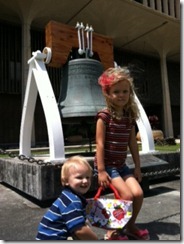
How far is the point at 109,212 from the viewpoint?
1.70 metres

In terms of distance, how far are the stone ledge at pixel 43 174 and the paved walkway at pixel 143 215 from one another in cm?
16

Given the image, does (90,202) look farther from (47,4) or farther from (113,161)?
(47,4)

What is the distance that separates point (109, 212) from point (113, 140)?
1.73ft

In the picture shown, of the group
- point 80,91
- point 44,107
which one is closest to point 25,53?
point 80,91

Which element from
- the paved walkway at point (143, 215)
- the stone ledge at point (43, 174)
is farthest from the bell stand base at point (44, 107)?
the paved walkway at point (143, 215)

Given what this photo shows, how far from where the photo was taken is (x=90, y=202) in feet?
5.72

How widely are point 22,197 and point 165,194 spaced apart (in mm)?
1791

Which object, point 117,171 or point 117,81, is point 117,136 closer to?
point 117,171

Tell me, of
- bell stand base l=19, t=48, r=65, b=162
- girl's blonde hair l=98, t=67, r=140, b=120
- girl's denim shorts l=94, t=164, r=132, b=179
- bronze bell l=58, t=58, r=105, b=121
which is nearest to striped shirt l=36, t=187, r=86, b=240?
girl's denim shorts l=94, t=164, r=132, b=179

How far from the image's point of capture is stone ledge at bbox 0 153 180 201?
297 cm

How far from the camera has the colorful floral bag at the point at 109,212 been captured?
1683 millimetres

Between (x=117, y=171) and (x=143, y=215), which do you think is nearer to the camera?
(x=117, y=171)

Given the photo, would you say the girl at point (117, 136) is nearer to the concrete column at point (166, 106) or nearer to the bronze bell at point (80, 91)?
the bronze bell at point (80, 91)

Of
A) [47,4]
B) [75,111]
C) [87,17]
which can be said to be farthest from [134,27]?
[75,111]
